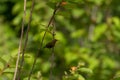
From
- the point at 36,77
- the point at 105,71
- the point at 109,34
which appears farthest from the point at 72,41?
the point at 36,77

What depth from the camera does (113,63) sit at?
382 cm

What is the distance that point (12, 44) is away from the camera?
4.38 metres

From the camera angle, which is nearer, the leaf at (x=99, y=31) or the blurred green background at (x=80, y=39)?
the blurred green background at (x=80, y=39)

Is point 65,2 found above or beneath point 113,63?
above

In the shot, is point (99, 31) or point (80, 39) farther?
point (80, 39)

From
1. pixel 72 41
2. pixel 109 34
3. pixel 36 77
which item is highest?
pixel 36 77

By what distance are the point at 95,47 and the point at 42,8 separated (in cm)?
76

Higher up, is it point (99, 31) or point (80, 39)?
point (99, 31)

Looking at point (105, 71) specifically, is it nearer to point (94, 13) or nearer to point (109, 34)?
point (109, 34)

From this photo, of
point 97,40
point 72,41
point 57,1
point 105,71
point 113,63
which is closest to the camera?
point 57,1

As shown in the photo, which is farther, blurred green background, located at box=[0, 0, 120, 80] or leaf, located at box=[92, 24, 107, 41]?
leaf, located at box=[92, 24, 107, 41]

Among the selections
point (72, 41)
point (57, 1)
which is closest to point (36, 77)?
point (57, 1)

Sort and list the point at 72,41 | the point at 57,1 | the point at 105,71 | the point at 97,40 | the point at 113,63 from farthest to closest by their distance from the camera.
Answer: the point at 72,41
the point at 97,40
the point at 113,63
the point at 105,71
the point at 57,1

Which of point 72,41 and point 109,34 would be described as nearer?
point 109,34
